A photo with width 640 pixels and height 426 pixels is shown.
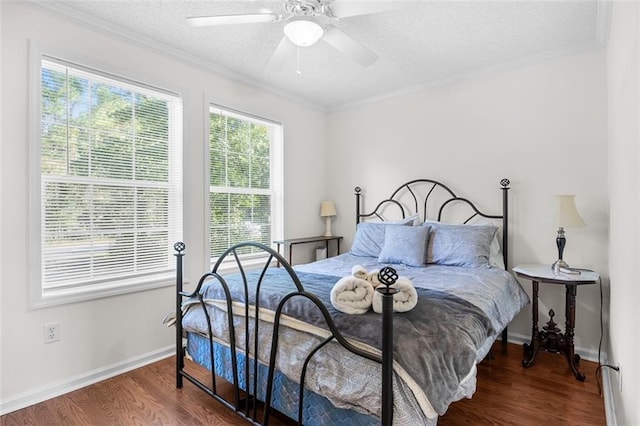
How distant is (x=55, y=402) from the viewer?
2.12 m

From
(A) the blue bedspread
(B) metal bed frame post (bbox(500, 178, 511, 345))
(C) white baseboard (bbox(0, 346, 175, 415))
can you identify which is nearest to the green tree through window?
(C) white baseboard (bbox(0, 346, 175, 415))

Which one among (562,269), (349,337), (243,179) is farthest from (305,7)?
(562,269)

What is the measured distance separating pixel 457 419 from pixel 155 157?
2844 mm

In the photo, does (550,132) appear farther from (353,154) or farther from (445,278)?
(353,154)

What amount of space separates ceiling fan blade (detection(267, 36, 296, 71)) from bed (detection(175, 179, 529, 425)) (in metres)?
1.31

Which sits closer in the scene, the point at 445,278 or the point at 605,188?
the point at 445,278

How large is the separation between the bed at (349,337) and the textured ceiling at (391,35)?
1542 millimetres

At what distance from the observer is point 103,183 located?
2490 mm

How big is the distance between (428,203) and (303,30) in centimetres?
228

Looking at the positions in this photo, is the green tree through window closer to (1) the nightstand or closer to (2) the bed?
A: (2) the bed

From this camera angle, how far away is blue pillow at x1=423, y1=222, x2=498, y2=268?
2.77m

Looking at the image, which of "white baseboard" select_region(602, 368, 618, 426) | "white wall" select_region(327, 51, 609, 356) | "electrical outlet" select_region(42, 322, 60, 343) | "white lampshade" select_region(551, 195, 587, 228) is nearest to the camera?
"white baseboard" select_region(602, 368, 618, 426)

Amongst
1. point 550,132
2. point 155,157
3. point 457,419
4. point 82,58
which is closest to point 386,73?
point 550,132

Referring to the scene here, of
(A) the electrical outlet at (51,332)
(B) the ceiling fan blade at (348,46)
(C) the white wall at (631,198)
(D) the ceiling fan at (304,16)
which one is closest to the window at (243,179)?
(A) the electrical outlet at (51,332)
